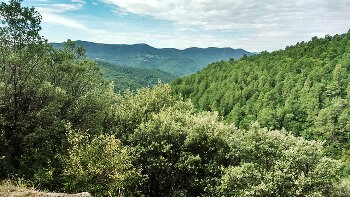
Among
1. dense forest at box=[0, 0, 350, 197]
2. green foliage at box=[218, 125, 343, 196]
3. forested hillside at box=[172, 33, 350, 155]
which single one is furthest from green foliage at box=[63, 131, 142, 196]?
forested hillside at box=[172, 33, 350, 155]

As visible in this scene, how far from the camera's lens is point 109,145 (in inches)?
1038

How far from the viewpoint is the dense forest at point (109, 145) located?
2562 cm

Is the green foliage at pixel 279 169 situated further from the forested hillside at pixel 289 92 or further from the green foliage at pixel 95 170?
the forested hillside at pixel 289 92

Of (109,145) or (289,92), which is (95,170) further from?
(289,92)

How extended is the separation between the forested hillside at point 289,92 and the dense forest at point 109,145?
81148 mm

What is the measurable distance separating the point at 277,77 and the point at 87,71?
478ft

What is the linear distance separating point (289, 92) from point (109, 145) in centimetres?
13885

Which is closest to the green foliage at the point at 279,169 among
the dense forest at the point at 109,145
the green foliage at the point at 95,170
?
the dense forest at the point at 109,145

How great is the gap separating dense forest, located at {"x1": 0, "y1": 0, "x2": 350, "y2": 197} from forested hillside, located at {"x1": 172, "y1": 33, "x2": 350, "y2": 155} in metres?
81.1

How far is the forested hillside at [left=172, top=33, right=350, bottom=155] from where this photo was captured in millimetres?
125562

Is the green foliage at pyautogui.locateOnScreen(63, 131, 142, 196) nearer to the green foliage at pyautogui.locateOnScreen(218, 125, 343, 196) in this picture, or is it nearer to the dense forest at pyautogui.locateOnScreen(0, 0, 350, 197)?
the dense forest at pyautogui.locateOnScreen(0, 0, 350, 197)

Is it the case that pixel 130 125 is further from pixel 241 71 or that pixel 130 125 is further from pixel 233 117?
pixel 241 71

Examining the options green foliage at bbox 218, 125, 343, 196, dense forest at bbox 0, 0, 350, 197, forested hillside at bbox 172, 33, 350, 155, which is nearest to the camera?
green foliage at bbox 218, 125, 343, 196

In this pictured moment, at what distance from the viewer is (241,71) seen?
184 meters
